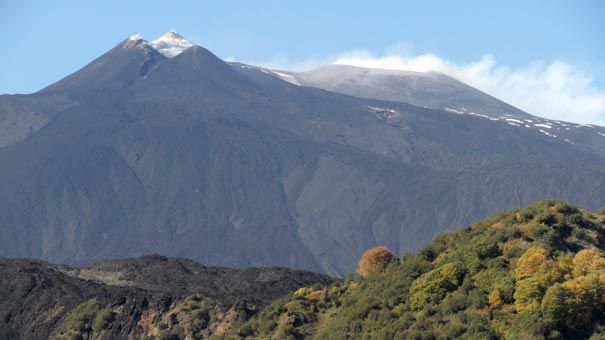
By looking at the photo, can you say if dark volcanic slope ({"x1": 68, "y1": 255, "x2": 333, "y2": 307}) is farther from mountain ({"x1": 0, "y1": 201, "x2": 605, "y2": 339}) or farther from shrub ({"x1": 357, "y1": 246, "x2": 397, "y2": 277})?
shrub ({"x1": 357, "y1": 246, "x2": 397, "y2": 277})

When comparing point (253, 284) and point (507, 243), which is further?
point (253, 284)

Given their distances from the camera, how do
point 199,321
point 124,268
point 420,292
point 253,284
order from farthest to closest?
point 124,268 < point 253,284 < point 199,321 < point 420,292

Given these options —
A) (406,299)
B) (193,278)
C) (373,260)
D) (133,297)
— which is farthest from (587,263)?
(193,278)

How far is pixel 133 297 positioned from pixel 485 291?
1241 inches

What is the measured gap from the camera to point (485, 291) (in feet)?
194

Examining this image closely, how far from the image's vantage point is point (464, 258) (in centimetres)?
6297

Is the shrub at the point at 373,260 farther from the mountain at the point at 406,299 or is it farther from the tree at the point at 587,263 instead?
the tree at the point at 587,263

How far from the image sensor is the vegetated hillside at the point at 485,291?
2169 inches

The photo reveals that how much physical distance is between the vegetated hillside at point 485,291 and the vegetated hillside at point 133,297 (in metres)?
7.17

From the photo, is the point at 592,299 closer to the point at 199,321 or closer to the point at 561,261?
the point at 561,261

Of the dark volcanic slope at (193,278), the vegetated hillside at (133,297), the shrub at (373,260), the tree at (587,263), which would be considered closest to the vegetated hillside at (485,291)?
the tree at (587,263)

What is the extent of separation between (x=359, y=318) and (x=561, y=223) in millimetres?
10605

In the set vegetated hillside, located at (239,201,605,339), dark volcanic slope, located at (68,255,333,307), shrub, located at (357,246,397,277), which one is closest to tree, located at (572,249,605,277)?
vegetated hillside, located at (239,201,605,339)

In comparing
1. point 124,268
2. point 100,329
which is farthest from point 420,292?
point 124,268
